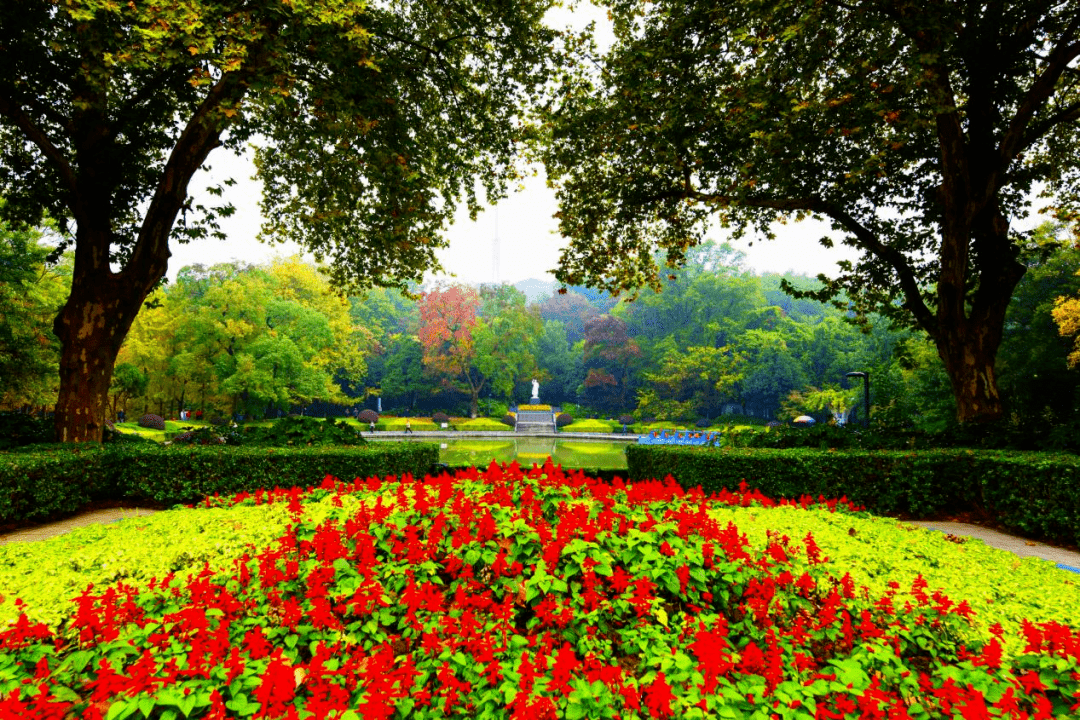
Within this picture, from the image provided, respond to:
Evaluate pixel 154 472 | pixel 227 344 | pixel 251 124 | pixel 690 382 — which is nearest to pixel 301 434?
pixel 154 472

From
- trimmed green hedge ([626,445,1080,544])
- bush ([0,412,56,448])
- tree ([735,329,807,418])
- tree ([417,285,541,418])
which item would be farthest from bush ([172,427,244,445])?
tree ([735,329,807,418])

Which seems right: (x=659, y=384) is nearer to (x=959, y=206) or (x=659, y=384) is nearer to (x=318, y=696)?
(x=959, y=206)

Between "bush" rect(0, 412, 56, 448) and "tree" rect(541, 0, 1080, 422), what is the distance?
10753 millimetres

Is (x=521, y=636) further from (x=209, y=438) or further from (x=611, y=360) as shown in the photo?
(x=611, y=360)

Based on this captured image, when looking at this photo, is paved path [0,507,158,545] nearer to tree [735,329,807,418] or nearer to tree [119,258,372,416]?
tree [119,258,372,416]

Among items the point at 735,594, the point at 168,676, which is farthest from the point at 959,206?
the point at 168,676

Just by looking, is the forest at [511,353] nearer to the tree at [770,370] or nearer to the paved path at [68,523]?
the tree at [770,370]

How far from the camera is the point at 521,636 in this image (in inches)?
107

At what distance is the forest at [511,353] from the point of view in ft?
59.1

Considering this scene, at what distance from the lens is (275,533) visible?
400 cm

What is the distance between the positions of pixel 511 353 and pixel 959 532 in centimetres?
3754

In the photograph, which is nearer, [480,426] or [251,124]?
[251,124]

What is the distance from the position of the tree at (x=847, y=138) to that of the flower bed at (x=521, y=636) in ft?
23.3

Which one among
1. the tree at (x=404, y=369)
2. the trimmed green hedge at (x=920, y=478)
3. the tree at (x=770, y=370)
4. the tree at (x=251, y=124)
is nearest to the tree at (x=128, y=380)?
the tree at (x=251, y=124)
